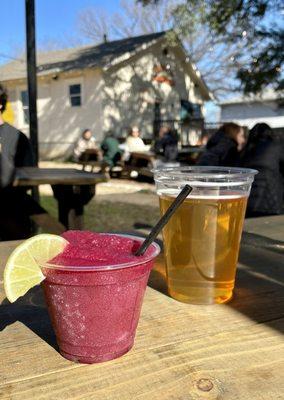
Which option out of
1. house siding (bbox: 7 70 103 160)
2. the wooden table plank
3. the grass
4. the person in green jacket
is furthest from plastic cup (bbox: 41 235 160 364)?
house siding (bbox: 7 70 103 160)

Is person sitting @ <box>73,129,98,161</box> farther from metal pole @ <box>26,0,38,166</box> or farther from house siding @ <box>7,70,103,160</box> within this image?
metal pole @ <box>26,0,38,166</box>

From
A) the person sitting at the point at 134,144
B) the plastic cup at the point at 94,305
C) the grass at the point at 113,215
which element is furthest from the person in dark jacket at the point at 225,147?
the person sitting at the point at 134,144

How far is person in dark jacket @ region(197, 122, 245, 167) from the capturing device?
196 inches

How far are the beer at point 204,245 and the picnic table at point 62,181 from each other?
2.48m

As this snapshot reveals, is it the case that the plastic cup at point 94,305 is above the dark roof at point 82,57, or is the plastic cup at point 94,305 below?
below

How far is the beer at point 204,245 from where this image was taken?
42.8 inches

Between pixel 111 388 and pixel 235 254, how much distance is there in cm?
Result: 51

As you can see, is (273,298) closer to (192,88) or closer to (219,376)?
(219,376)

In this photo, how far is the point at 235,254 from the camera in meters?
1.14

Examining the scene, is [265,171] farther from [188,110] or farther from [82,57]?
[188,110]

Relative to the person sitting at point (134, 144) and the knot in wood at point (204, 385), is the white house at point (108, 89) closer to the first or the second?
the person sitting at point (134, 144)

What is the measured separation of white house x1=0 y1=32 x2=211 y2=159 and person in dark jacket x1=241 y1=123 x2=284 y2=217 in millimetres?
15601

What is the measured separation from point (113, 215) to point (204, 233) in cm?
597

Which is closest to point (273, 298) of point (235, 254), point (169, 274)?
point (235, 254)
